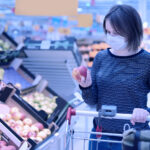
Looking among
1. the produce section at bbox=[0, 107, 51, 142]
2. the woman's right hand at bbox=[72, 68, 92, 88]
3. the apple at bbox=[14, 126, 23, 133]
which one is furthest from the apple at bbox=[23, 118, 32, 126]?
the woman's right hand at bbox=[72, 68, 92, 88]

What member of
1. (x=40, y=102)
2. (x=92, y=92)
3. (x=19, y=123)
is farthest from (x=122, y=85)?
(x=40, y=102)

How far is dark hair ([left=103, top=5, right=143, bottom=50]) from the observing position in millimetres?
1588

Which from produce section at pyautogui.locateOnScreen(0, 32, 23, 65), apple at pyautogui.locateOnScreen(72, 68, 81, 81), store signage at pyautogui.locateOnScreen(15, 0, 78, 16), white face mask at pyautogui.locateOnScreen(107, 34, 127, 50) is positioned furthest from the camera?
produce section at pyautogui.locateOnScreen(0, 32, 23, 65)

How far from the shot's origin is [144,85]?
1689 millimetres

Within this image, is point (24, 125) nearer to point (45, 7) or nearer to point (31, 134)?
point (31, 134)

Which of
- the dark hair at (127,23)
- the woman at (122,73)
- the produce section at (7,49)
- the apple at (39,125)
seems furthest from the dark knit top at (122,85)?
the produce section at (7,49)

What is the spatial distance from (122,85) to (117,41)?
0.25 metres

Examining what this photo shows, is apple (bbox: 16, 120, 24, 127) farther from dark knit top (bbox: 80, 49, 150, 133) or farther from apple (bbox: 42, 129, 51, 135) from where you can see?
dark knit top (bbox: 80, 49, 150, 133)

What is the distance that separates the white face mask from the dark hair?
23mm

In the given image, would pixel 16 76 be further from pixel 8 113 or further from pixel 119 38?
pixel 119 38

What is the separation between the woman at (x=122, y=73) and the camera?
5.29ft

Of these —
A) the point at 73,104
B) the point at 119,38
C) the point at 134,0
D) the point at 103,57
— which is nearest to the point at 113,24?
the point at 119,38

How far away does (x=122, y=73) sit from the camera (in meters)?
1.71

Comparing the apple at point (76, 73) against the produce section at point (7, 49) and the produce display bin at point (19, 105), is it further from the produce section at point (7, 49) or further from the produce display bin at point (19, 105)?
the produce section at point (7, 49)
